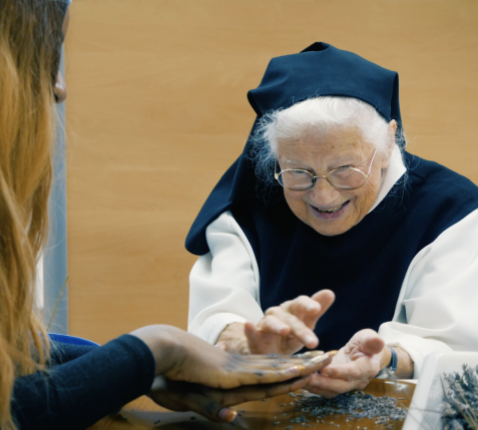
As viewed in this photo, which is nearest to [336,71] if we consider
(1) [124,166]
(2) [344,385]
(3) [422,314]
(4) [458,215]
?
(4) [458,215]

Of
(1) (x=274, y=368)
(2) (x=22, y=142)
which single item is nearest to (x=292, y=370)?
(1) (x=274, y=368)

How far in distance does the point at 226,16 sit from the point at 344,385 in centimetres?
226

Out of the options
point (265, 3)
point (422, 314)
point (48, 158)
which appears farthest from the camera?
point (265, 3)

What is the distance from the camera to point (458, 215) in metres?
1.73

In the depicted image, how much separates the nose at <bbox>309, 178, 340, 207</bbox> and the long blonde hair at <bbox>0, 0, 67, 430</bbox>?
892 mm

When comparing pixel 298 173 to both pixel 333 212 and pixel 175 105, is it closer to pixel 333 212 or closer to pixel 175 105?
pixel 333 212

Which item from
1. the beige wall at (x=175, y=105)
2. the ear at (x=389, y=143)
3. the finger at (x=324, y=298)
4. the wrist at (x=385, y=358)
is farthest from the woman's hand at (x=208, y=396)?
the beige wall at (x=175, y=105)

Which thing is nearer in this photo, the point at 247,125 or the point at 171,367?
the point at 171,367

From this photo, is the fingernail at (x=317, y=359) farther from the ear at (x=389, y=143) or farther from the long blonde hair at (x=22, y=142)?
the ear at (x=389, y=143)

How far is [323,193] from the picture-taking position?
1684 millimetres

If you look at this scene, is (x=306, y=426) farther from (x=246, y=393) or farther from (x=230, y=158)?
(x=230, y=158)

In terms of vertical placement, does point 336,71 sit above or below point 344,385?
above

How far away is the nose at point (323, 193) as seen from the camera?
1.68 metres

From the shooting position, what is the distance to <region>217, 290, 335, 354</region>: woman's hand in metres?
1.15
